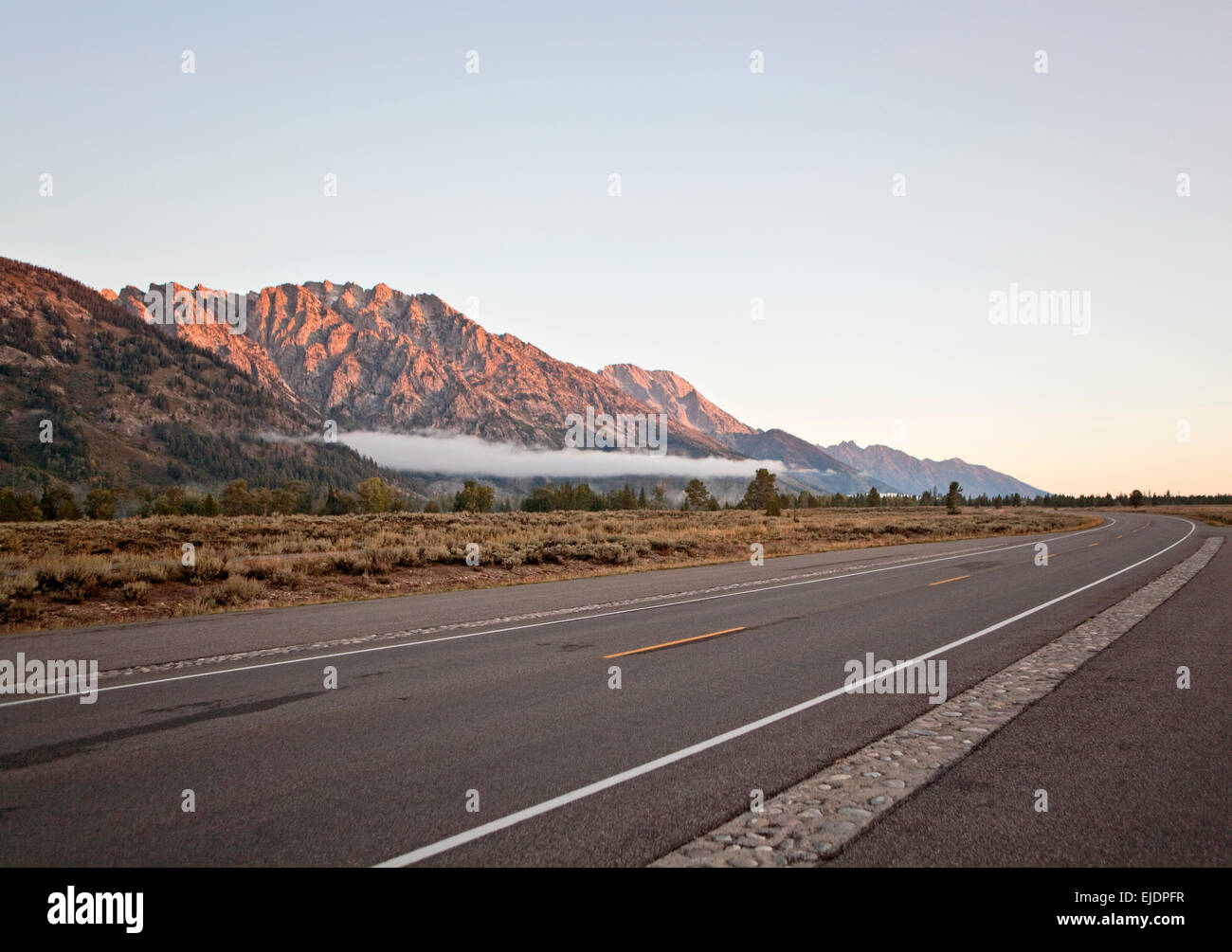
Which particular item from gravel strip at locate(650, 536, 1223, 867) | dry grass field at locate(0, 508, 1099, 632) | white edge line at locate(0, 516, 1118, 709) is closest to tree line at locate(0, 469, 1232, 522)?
dry grass field at locate(0, 508, 1099, 632)

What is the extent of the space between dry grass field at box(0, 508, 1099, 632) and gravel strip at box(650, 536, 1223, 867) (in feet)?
48.7

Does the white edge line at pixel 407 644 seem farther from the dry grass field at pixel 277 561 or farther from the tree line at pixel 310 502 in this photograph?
the tree line at pixel 310 502

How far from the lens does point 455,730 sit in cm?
664

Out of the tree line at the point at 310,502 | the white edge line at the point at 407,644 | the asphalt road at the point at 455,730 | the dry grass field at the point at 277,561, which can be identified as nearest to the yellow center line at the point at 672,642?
the asphalt road at the point at 455,730

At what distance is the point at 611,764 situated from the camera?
5.60 meters

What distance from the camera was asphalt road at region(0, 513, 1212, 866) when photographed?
14.6ft

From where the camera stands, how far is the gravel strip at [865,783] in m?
4.16

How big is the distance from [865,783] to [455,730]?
3516 mm

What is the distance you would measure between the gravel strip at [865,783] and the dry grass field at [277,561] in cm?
1485

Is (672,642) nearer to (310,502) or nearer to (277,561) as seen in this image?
(277,561)

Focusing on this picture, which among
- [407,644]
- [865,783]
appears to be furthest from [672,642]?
[865,783]

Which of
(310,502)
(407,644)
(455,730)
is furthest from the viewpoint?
(310,502)
